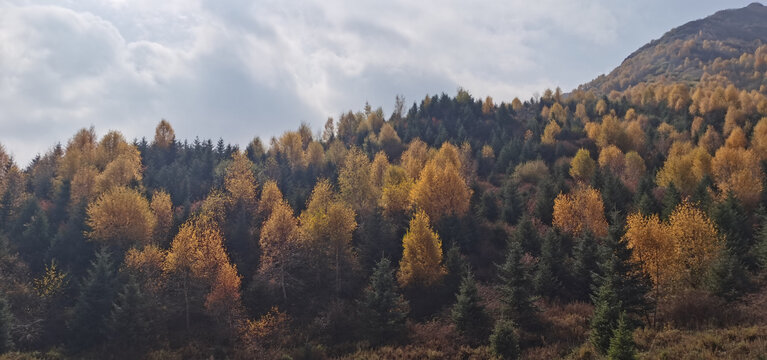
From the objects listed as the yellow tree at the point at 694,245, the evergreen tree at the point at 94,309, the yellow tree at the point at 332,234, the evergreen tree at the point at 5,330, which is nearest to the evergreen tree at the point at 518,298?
the yellow tree at the point at 694,245

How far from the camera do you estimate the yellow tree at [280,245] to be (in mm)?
42625

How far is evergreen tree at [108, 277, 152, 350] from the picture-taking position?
115 ft

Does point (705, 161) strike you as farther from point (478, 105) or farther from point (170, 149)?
point (170, 149)

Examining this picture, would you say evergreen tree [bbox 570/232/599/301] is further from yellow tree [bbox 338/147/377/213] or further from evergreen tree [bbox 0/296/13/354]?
evergreen tree [bbox 0/296/13/354]

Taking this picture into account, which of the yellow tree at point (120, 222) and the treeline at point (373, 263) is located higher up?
the yellow tree at point (120, 222)

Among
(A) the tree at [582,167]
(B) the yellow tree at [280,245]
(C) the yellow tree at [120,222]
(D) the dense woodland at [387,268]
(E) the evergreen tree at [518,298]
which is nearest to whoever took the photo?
(D) the dense woodland at [387,268]

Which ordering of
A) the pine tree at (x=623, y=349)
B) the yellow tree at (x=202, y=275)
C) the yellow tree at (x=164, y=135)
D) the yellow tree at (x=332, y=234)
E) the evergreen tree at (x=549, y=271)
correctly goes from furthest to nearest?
the yellow tree at (x=164, y=135) < the yellow tree at (x=332, y=234) < the evergreen tree at (x=549, y=271) < the yellow tree at (x=202, y=275) < the pine tree at (x=623, y=349)

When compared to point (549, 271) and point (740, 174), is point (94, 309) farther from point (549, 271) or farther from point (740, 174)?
point (740, 174)

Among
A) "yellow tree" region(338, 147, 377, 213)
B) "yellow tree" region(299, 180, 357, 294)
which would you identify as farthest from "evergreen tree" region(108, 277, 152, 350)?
"yellow tree" region(338, 147, 377, 213)

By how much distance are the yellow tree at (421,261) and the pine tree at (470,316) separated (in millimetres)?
6440

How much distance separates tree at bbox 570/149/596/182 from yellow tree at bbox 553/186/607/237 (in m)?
28.8

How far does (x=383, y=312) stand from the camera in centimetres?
3600

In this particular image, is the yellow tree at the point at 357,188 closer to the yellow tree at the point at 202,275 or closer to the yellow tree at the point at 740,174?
the yellow tree at the point at 202,275

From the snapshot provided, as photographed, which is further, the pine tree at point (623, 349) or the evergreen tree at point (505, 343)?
the evergreen tree at point (505, 343)
